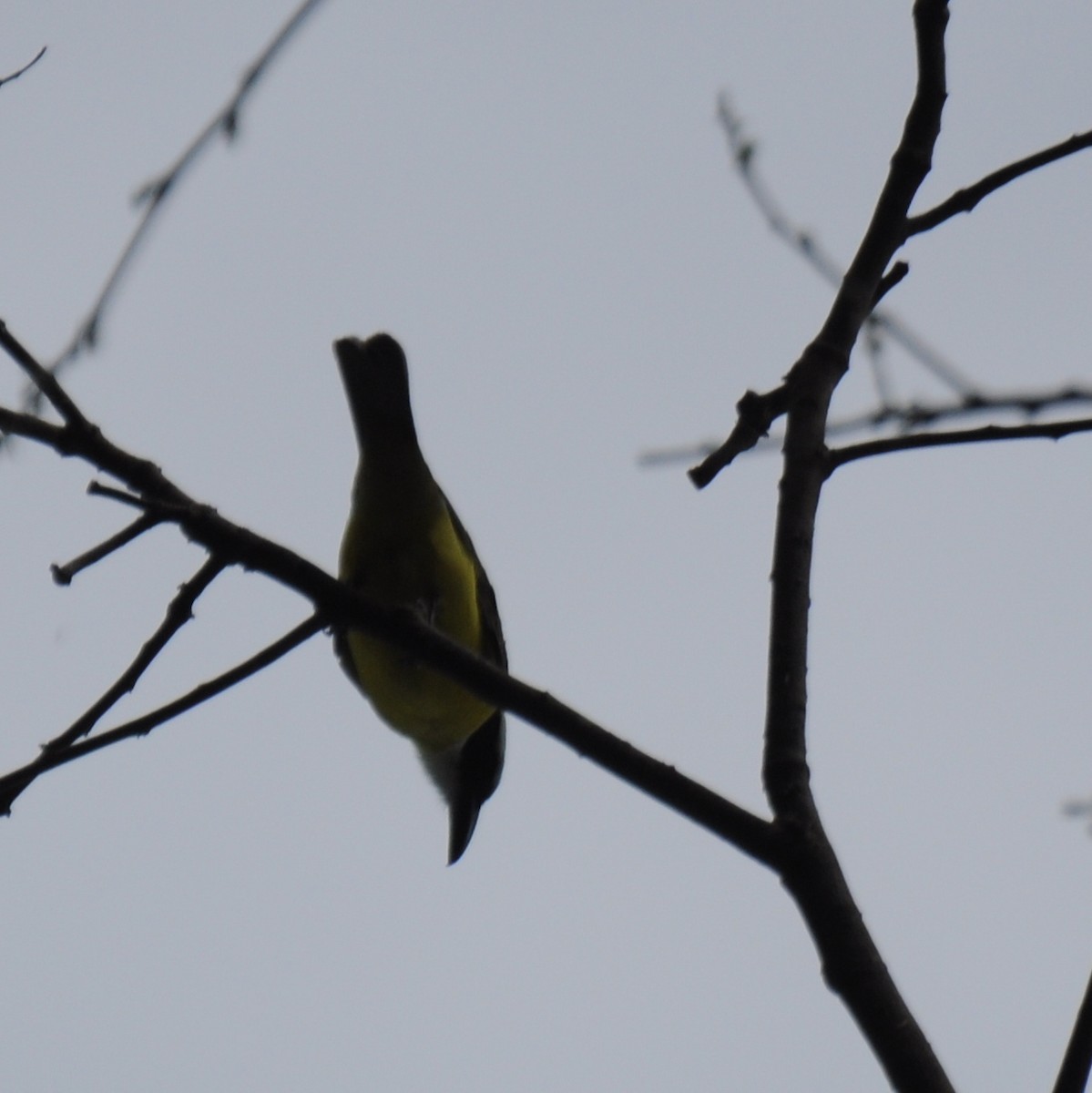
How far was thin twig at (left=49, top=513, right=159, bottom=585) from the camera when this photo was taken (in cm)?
214

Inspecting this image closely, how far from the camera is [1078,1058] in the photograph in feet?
6.08

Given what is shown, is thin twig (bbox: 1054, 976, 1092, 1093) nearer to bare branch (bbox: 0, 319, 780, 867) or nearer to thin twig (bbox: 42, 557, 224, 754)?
bare branch (bbox: 0, 319, 780, 867)

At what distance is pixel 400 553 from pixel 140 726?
8.57 feet

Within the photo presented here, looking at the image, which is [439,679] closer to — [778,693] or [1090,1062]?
[778,693]

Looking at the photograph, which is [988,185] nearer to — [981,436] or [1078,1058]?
[981,436]

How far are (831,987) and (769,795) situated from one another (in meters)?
0.31

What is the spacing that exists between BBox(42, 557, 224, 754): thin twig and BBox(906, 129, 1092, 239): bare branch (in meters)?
1.55

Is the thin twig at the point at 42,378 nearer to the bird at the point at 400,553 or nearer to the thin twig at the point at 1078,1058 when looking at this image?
the thin twig at the point at 1078,1058

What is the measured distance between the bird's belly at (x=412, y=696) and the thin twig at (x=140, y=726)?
2533mm

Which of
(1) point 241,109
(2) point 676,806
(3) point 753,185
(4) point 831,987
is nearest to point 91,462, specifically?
(1) point 241,109

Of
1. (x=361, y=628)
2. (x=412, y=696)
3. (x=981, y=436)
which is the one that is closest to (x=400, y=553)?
(x=412, y=696)

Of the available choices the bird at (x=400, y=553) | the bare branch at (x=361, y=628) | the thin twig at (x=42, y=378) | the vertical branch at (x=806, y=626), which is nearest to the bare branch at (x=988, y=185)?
the vertical branch at (x=806, y=626)

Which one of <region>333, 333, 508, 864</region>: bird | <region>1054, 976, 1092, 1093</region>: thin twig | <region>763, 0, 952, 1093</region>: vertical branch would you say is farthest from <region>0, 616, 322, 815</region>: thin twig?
<region>333, 333, 508, 864</region>: bird

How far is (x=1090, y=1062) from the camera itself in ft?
6.09
